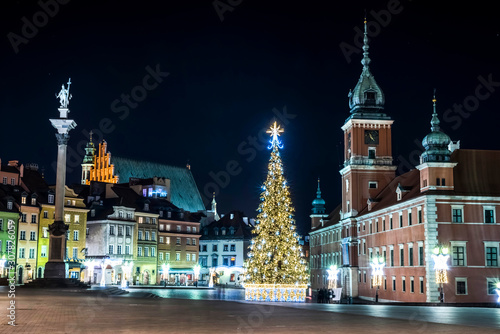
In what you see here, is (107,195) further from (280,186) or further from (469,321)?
(469,321)

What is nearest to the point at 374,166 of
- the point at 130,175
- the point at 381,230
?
the point at 381,230

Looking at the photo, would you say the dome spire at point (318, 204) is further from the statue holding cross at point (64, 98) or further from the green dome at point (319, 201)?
the statue holding cross at point (64, 98)

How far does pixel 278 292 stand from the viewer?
134 ft

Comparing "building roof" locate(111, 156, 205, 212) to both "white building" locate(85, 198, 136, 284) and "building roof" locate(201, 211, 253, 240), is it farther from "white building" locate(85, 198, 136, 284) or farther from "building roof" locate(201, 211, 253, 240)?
"white building" locate(85, 198, 136, 284)

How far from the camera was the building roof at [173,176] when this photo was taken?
126m

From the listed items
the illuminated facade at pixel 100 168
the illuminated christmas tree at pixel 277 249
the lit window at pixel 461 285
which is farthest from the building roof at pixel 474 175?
the illuminated facade at pixel 100 168

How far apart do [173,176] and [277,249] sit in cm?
9522

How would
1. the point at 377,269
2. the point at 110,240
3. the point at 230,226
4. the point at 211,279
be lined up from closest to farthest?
1. the point at 377,269
2. the point at 110,240
3. the point at 211,279
4. the point at 230,226

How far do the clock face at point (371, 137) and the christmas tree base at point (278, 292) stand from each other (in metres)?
43.4

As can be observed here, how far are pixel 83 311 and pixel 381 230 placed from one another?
49481 mm

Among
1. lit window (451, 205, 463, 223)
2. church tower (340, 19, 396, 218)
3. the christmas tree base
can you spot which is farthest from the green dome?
the christmas tree base

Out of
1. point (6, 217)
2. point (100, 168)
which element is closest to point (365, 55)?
point (6, 217)

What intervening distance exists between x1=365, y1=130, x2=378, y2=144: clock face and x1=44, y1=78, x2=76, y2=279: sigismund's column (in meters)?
38.9

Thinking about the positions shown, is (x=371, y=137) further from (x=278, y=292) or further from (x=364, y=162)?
(x=278, y=292)
